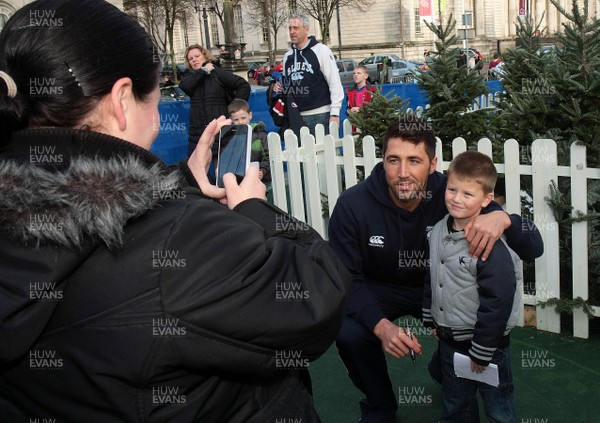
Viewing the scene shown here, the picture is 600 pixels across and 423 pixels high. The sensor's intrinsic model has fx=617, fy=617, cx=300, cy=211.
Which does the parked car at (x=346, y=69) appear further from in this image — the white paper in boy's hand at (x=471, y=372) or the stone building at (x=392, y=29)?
the white paper in boy's hand at (x=471, y=372)

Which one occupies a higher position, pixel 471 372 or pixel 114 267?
pixel 114 267

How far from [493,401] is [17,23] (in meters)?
2.51

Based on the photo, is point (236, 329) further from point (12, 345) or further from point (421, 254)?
point (421, 254)

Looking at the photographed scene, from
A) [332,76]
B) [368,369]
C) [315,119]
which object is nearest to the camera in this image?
[368,369]

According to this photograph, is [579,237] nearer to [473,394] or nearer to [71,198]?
[473,394]

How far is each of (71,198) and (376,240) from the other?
7.92 feet

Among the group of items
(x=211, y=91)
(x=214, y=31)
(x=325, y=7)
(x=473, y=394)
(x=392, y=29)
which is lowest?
(x=473, y=394)

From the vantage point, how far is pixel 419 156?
10.9ft

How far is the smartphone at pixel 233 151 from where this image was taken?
167 centimetres

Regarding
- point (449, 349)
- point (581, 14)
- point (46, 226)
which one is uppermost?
point (581, 14)

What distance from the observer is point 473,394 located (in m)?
2.96

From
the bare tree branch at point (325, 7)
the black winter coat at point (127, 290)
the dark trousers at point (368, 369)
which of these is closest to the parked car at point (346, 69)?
the bare tree branch at point (325, 7)

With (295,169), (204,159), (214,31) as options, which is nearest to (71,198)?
(204,159)

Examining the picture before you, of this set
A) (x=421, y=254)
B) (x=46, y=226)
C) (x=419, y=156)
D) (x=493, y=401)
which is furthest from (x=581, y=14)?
(x=46, y=226)
